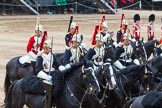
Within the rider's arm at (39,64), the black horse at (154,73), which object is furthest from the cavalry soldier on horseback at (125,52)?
the rider's arm at (39,64)

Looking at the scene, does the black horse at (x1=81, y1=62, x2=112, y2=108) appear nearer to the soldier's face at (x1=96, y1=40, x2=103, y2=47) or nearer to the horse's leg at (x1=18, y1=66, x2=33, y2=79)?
the soldier's face at (x1=96, y1=40, x2=103, y2=47)

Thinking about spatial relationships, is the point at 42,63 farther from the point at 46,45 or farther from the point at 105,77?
the point at 105,77

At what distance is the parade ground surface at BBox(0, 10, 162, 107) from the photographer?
28.8 m

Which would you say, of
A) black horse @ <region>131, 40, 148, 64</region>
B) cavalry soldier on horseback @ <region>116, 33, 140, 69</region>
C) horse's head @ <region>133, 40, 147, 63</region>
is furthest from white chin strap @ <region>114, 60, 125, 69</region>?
horse's head @ <region>133, 40, 147, 63</region>

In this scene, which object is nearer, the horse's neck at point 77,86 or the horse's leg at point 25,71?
the horse's neck at point 77,86

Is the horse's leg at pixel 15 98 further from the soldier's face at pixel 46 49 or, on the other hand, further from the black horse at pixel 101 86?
the black horse at pixel 101 86

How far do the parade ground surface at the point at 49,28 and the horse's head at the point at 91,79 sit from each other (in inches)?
434

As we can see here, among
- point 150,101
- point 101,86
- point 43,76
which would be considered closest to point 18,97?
point 43,76

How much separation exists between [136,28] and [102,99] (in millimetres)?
8946

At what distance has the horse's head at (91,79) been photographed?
36.7 ft

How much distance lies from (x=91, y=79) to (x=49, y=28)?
25841 millimetres

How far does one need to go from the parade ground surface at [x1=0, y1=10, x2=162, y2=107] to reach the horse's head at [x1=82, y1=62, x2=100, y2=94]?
11025mm

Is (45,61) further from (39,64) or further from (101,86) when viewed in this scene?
(101,86)

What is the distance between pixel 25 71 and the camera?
16094 millimetres
